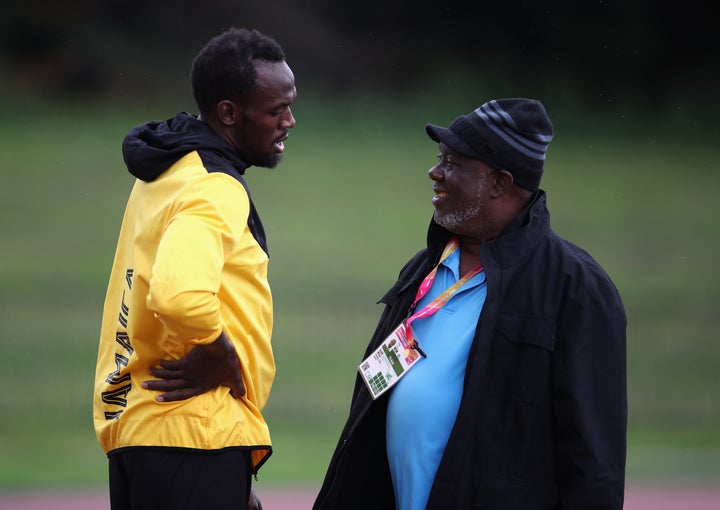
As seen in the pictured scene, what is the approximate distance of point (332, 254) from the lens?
577 inches

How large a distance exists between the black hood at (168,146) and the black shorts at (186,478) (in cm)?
69

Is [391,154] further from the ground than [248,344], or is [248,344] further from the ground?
[391,154]

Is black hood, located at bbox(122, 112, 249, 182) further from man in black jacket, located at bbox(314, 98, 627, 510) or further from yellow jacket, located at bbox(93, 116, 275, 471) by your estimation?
man in black jacket, located at bbox(314, 98, 627, 510)

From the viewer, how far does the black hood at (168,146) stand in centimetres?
264

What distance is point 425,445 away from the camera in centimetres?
279

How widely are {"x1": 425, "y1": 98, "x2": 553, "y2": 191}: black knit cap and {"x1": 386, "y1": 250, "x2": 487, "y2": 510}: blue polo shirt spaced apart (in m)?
0.30

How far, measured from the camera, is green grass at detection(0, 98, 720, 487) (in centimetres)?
827

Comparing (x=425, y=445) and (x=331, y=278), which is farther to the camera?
(x=331, y=278)

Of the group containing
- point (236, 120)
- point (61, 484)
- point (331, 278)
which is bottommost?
point (61, 484)

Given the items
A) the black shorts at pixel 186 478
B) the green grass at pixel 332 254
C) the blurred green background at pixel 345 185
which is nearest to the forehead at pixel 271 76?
the black shorts at pixel 186 478

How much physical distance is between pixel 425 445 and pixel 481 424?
0.19m

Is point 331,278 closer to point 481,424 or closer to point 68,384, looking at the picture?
point 68,384

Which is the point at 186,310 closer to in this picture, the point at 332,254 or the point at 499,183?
the point at 499,183

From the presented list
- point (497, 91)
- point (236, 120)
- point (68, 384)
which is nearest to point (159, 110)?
point (497, 91)
